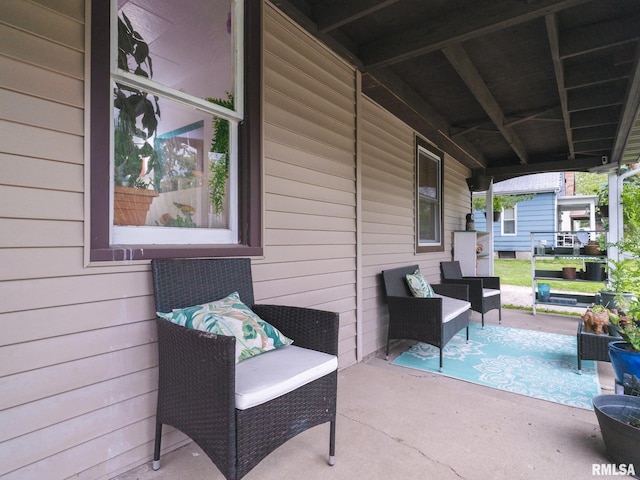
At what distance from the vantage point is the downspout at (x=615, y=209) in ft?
16.8

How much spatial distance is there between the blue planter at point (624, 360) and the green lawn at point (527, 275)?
414cm

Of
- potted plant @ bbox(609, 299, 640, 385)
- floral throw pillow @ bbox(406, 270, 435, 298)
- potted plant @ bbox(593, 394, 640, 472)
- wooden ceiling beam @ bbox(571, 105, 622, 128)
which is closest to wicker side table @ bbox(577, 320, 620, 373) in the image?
potted plant @ bbox(609, 299, 640, 385)

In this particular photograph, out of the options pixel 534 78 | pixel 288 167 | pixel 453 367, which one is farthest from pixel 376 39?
pixel 453 367

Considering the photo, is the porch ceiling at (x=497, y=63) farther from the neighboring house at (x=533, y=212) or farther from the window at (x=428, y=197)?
the neighboring house at (x=533, y=212)

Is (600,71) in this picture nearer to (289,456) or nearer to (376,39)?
(376,39)

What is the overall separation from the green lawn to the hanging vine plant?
6.07 m

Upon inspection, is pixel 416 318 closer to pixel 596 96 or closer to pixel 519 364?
pixel 519 364

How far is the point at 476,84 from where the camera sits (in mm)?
3260

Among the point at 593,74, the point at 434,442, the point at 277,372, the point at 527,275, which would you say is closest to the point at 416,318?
the point at 434,442

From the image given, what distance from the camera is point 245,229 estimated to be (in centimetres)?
217

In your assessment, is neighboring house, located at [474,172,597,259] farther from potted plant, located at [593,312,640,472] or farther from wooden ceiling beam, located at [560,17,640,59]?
potted plant, located at [593,312,640,472]

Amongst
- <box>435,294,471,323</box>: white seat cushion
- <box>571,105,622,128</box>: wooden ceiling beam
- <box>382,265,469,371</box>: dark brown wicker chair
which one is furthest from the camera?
<box>571,105,622,128</box>: wooden ceiling beam

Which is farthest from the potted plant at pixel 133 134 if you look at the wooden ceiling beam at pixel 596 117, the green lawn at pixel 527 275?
the green lawn at pixel 527 275

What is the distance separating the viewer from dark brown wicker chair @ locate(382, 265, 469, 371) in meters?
2.96
